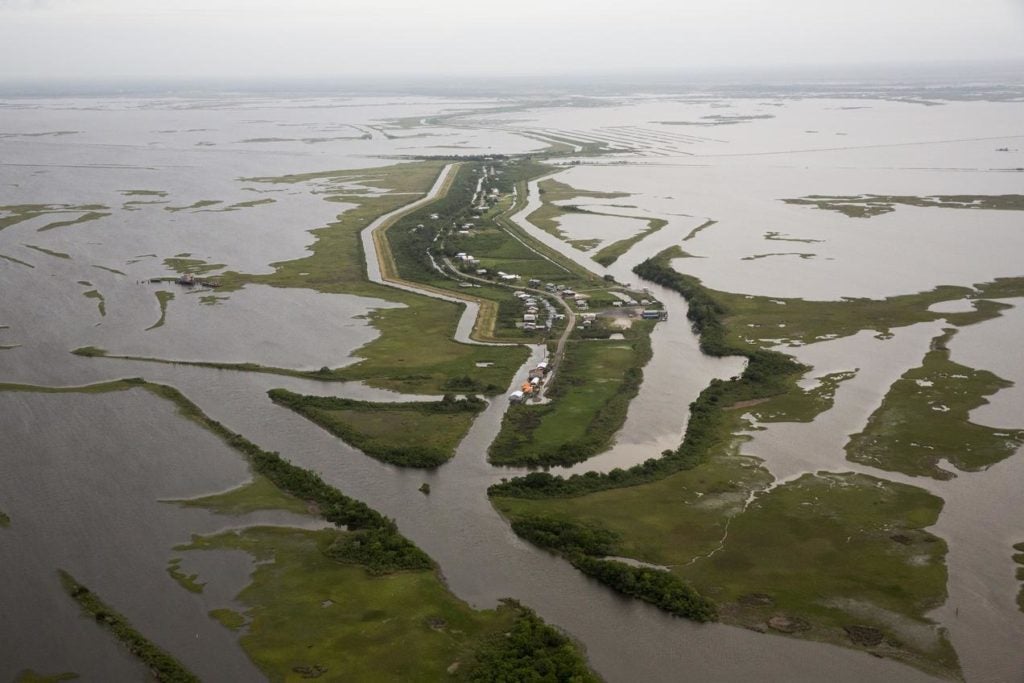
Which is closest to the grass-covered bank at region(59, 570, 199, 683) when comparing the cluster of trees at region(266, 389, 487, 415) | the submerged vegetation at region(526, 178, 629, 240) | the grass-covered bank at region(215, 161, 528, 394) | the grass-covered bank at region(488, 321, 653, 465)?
the cluster of trees at region(266, 389, 487, 415)

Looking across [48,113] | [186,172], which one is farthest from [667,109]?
[48,113]

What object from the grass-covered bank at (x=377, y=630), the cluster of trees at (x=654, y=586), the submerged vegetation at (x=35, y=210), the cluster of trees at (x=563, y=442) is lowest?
the grass-covered bank at (x=377, y=630)

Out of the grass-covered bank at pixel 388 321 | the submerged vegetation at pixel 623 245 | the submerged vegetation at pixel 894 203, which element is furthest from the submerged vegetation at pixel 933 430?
the submerged vegetation at pixel 894 203

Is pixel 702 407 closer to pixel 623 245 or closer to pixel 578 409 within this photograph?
pixel 578 409

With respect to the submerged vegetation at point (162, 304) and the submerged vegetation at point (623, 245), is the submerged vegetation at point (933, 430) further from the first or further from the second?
the submerged vegetation at point (162, 304)

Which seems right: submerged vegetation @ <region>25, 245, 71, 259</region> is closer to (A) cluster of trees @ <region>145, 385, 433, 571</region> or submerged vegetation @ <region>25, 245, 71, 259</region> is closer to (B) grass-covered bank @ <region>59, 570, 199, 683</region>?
(A) cluster of trees @ <region>145, 385, 433, 571</region>

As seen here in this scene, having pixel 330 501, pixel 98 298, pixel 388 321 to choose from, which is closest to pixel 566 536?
pixel 330 501

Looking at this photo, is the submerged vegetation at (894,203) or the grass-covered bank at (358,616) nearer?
the grass-covered bank at (358,616)
